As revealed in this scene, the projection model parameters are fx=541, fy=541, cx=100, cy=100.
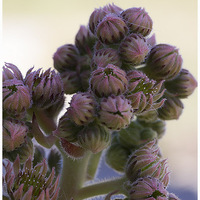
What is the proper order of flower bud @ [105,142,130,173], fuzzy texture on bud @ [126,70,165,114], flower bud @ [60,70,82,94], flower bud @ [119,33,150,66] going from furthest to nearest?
flower bud @ [105,142,130,173] < flower bud @ [60,70,82,94] < flower bud @ [119,33,150,66] < fuzzy texture on bud @ [126,70,165,114]

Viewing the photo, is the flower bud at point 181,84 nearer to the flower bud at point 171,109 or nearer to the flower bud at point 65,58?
the flower bud at point 171,109

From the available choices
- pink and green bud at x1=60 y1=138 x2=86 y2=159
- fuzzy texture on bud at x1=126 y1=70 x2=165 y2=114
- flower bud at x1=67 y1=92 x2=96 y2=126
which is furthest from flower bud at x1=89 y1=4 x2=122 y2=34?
pink and green bud at x1=60 y1=138 x2=86 y2=159

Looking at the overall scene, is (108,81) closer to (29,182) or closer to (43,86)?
(43,86)

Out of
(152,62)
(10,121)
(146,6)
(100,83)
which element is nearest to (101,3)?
(146,6)

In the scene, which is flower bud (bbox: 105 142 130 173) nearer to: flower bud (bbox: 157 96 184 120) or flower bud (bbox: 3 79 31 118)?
flower bud (bbox: 157 96 184 120)

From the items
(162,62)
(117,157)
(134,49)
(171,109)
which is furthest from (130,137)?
(134,49)

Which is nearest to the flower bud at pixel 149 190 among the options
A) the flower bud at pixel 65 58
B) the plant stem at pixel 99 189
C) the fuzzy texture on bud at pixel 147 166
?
the fuzzy texture on bud at pixel 147 166

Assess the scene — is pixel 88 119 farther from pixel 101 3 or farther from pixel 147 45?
pixel 101 3
